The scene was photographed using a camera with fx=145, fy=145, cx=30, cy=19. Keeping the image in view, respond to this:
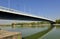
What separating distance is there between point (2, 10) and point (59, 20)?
96.5 meters

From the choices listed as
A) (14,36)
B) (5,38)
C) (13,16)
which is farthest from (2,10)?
(5,38)

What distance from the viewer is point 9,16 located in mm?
39312

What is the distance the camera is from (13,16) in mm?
41938

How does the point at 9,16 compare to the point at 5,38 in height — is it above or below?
above

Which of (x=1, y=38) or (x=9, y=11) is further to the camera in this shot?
(x=9, y=11)

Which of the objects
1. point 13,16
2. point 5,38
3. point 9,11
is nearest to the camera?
point 5,38

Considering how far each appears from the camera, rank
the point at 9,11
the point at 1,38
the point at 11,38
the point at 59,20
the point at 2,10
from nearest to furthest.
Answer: the point at 1,38
the point at 11,38
the point at 2,10
the point at 9,11
the point at 59,20

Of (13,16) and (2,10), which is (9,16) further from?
(2,10)

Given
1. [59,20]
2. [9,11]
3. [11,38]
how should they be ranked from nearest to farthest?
[11,38], [9,11], [59,20]

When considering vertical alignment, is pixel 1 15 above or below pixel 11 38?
above

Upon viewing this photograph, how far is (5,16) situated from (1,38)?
73.3 feet

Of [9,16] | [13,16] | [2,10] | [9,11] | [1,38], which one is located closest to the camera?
[1,38]

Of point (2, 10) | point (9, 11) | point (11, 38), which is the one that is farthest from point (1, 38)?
point (9, 11)

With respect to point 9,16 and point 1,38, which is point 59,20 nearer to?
point 9,16
